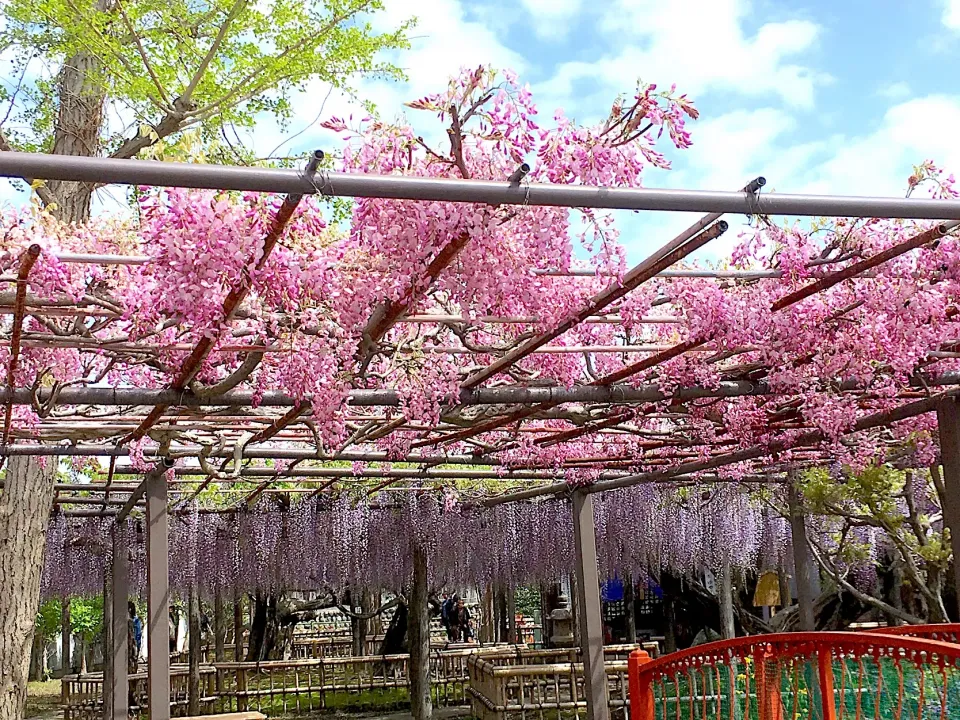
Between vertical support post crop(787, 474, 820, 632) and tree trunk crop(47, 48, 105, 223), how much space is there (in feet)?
18.2

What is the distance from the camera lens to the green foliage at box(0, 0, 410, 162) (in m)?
6.27

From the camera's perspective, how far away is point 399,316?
3.22m

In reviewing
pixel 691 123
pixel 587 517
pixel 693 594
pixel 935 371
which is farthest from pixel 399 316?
pixel 693 594

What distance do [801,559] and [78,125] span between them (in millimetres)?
5973

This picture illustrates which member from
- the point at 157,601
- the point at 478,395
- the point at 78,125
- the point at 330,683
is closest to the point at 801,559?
the point at 478,395

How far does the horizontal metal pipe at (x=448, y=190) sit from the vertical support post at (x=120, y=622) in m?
6.34

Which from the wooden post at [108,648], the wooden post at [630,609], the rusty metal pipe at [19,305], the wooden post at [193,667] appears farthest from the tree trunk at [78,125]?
the wooden post at [630,609]

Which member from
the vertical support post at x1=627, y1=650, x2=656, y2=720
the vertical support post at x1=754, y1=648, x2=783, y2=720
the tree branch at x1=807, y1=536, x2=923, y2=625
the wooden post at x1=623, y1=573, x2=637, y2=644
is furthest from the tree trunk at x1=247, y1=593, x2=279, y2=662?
the vertical support post at x1=754, y1=648, x2=783, y2=720

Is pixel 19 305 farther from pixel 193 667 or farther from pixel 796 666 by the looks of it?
pixel 193 667

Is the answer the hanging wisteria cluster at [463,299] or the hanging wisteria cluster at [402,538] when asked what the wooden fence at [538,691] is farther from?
the hanging wisteria cluster at [463,299]

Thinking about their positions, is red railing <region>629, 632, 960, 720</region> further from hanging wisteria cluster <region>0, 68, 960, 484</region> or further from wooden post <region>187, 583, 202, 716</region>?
wooden post <region>187, 583, 202, 716</region>

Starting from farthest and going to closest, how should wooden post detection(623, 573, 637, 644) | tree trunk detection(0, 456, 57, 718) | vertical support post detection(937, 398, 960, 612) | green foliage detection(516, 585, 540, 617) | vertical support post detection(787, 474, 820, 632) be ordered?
green foliage detection(516, 585, 540, 617), wooden post detection(623, 573, 637, 644), vertical support post detection(787, 474, 820, 632), tree trunk detection(0, 456, 57, 718), vertical support post detection(937, 398, 960, 612)

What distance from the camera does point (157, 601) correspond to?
6.07 meters

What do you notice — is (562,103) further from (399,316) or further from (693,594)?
(693,594)
